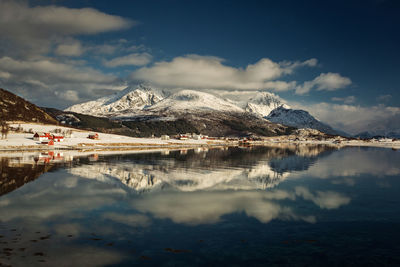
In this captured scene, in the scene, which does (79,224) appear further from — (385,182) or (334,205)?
(385,182)

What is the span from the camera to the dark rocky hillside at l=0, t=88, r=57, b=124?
164075 mm

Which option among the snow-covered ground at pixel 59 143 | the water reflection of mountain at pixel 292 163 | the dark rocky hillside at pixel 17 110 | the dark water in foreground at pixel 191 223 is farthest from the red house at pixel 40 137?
the water reflection of mountain at pixel 292 163

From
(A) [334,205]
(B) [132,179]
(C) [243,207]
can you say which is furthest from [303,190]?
(B) [132,179]

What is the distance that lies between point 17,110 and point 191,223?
19383 cm

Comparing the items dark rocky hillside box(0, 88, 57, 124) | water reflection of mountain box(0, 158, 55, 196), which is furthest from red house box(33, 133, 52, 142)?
water reflection of mountain box(0, 158, 55, 196)

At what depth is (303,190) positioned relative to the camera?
34.4 metres

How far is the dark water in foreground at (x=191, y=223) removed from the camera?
14.8 m

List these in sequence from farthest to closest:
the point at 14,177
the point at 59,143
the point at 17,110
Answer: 1. the point at 17,110
2. the point at 59,143
3. the point at 14,177

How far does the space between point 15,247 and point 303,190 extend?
96.5 feet

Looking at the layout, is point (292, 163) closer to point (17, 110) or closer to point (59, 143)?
point (59, 143)

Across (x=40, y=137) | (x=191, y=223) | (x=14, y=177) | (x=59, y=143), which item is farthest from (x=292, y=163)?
(x=40, y=137)

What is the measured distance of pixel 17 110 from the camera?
177 m

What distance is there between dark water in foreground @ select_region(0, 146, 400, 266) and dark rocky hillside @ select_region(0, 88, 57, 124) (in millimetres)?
151960

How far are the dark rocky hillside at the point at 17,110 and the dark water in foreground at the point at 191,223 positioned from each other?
152 metres
